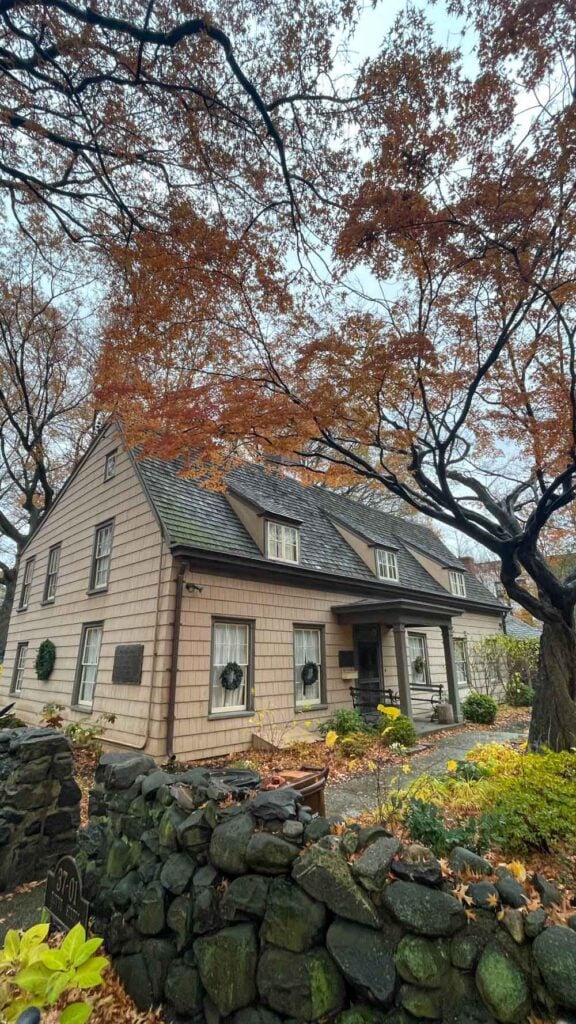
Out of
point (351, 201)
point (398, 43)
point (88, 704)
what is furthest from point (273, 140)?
point (88, 704)

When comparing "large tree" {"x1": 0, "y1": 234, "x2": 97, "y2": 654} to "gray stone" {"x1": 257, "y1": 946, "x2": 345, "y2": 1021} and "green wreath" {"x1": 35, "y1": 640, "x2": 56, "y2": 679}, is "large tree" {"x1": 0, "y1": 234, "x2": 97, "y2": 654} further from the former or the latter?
"gray stone" {"x1": 257, "y1": 946, "x2": 345, "y2": 1021}

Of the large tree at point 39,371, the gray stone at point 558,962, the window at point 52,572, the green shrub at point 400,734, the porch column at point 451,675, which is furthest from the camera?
the large tree at point 39,371

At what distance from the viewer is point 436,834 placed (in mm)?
3076

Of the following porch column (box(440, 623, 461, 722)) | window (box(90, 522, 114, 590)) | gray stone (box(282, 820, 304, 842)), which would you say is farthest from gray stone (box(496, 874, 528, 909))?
porch column (box(440, 623, 461, 722))

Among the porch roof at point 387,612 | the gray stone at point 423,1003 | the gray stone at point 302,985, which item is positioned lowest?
the gray stone at point 302,985

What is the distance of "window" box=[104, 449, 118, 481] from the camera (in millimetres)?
11789

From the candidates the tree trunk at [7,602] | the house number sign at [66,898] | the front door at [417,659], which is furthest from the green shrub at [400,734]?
the tree trunk at [7,602]

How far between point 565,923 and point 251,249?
675 cm

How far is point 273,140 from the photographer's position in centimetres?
510

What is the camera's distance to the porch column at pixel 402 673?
10906 mm

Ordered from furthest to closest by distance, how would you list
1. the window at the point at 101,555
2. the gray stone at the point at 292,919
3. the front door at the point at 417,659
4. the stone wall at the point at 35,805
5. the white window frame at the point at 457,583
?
the white window frame at the point at 457,583, the front door at the point at 417,659, the window at the point at 101,555, the stone wall at the point at 35,805, the gray stone at the point at 292,919

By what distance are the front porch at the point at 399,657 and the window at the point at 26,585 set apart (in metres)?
10.6

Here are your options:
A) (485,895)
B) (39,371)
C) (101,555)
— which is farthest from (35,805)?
(39,371)

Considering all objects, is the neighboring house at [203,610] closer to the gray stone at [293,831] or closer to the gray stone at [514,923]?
the gray stone at [293,831]
